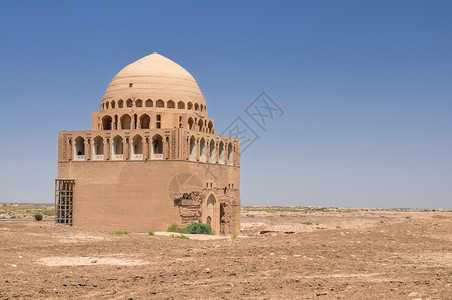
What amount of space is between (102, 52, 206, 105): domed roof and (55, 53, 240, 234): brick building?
66 mm

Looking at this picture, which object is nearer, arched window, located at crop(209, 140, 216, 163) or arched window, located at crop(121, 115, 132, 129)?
arched window, located at crop(209, 140, 216, 163)

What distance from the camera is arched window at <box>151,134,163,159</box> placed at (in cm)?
3512

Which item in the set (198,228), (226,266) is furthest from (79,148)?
(226,266)

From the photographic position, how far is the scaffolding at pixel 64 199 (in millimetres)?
37312

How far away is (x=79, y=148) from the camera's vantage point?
3828 centimetres

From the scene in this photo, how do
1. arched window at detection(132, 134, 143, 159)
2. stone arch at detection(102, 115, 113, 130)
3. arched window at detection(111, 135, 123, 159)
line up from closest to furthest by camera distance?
arched window at detection(132, 134, 143, 159), arched window at detection(111, 135, 123, 159), stone arch at detection(102, 115, 113, 130)

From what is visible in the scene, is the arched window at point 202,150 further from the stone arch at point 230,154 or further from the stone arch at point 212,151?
the stone arch at point 230,154

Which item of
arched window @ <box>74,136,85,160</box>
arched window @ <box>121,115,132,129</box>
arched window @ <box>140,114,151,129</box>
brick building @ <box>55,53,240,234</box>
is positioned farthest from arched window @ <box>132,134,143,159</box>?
arched window @ <box>74,136,85,160</box>

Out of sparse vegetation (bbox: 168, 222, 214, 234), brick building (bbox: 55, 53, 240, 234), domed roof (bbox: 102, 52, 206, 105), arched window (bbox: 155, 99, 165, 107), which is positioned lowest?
sparse vegetation (bbox: 168, 222, 214, 234)

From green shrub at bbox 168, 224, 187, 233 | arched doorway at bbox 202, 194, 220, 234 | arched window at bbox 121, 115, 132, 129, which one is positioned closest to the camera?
green shrub at bbox 168, 224, 187, 233

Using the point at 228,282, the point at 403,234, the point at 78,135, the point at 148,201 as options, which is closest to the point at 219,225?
the point at 148,201

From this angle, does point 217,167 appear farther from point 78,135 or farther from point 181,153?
point 78,135

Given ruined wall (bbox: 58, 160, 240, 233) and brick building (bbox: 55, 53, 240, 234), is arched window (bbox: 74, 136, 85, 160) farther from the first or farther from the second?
ruined wall (bbox: 58, 160, 240, 233)

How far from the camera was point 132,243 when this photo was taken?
23.8 meters
